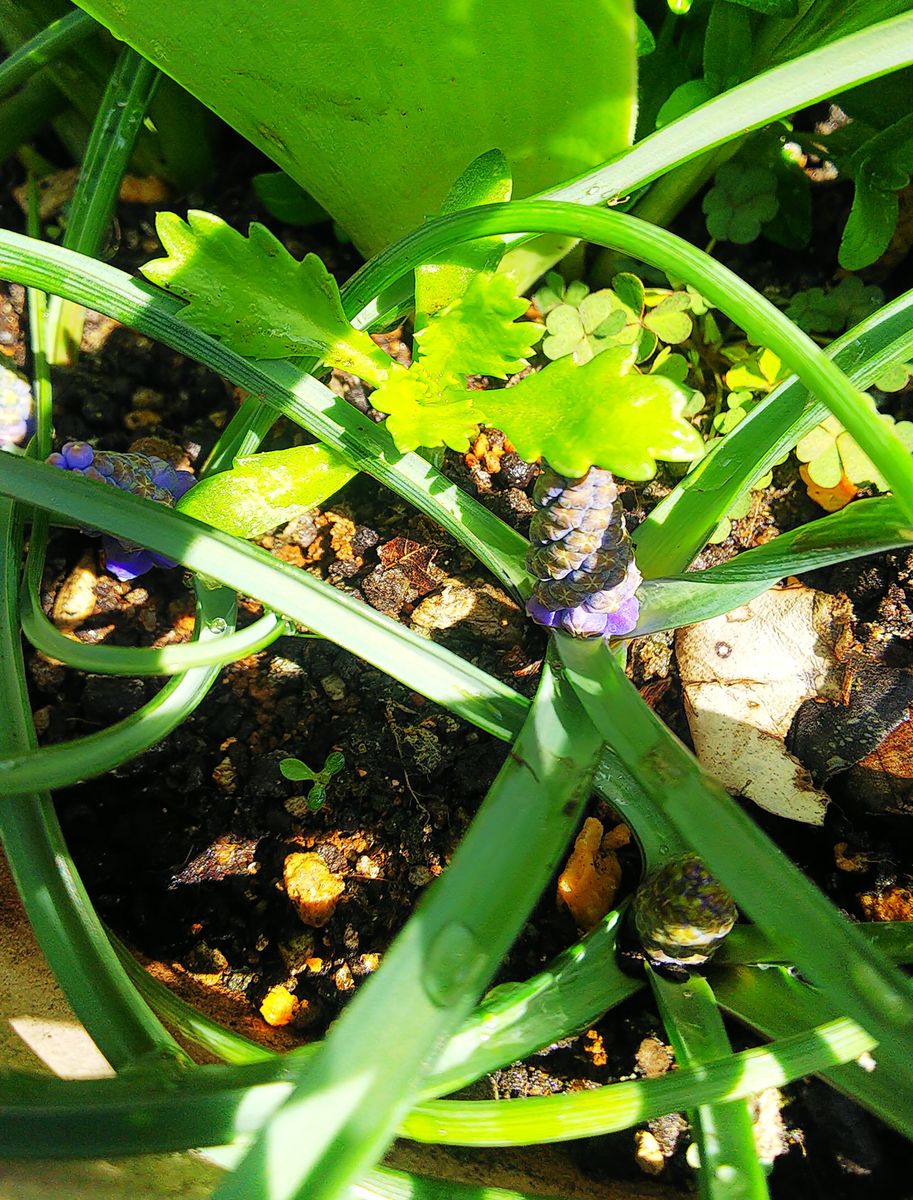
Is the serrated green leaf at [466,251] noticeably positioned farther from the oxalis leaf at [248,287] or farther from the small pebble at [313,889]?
the small pebble at [313,889]

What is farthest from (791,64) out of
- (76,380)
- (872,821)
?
(76,380)

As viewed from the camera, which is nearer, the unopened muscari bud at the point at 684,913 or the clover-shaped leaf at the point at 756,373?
the unopened muscari bud at the point at 684,913

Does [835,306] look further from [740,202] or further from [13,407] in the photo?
[13,407]

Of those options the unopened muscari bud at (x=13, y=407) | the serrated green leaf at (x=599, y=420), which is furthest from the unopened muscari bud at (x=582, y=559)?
the unopened muscari bud at (x=13, y=407)

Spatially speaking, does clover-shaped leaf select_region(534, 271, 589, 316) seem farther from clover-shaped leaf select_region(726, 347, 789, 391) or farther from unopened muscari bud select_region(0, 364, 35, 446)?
unopened muscari bud select_region(0, 364, 35, 446)

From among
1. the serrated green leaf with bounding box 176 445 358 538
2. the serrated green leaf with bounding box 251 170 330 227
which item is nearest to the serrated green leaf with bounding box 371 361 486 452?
the serrated green leaf with bounding box 176 445 358 538
